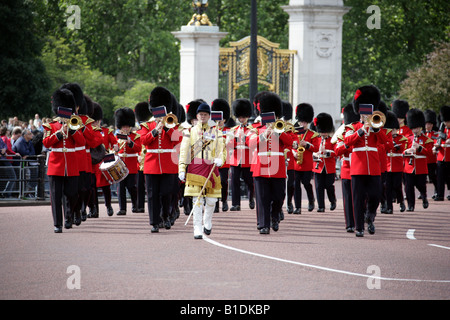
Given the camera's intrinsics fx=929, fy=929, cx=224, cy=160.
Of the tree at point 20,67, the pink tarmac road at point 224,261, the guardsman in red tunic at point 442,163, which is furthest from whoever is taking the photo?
the tree at point 20,67

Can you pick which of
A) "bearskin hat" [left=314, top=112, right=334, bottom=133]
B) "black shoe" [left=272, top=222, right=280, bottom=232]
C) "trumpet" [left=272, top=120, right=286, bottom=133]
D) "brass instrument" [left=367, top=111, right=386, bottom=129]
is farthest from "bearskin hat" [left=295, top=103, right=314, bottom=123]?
"brass instrument" [left=367, top=111, right=386, bottom=129]

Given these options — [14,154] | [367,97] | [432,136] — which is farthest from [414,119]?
[14,154]

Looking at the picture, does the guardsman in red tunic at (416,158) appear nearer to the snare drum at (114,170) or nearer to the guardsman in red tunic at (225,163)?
the guardsman in red tunic at (225,163)

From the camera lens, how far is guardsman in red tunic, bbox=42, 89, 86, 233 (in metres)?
11.9

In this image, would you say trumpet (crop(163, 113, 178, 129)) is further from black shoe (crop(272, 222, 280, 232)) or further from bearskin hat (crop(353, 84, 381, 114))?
bearskin hat (crop(353, 84, 381, 114))

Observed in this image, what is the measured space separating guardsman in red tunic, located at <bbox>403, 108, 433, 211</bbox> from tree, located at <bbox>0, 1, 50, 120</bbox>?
22392mm

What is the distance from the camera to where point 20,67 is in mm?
36500

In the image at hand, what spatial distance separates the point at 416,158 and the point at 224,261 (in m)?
8.03

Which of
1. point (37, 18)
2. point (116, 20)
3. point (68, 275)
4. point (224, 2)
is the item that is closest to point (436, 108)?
point (224, 2)

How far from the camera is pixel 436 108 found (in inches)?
1148

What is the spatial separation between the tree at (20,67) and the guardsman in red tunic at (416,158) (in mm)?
22392

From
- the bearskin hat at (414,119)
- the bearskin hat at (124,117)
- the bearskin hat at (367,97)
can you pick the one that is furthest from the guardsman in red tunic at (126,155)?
the bearskin hat at (414,119)

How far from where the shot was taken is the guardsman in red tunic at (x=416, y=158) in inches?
638
